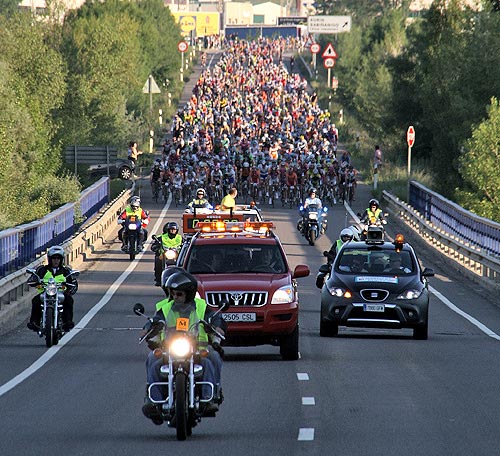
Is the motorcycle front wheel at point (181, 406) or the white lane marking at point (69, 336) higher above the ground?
the motorcycle front wheel at point (181, 406)

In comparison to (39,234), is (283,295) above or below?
above

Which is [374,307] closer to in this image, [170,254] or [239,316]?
[239,316]

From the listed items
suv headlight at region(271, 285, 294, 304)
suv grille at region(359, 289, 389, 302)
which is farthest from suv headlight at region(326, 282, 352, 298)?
Answer: suv headlight at region(271, 285, 294, 304)

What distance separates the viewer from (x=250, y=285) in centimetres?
2052

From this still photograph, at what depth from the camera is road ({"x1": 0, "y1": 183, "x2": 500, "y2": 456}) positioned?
13133mm

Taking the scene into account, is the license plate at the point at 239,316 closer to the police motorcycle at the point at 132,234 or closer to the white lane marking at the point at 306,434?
the white lane marking at the point at 306,434

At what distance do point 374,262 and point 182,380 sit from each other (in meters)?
12.6

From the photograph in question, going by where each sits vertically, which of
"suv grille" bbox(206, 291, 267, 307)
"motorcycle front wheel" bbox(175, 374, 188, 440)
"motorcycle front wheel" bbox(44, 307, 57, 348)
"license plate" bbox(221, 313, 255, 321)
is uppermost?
"motorcycle front wheel" bbox(175, 374, 188, 440)

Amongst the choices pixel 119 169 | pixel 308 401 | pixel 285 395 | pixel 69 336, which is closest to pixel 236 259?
pixel 69 336

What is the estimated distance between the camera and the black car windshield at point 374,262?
81.5ft

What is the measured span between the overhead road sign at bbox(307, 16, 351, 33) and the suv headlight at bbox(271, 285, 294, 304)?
154 metres

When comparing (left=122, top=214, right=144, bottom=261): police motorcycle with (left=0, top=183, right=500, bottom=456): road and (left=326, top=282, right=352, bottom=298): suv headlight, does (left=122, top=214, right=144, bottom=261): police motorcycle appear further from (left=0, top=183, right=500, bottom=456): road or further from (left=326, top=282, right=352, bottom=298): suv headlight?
(left=326, top=282, right=352, bottom=298): suv headlight

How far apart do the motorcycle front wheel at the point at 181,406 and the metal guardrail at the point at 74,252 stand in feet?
40.8

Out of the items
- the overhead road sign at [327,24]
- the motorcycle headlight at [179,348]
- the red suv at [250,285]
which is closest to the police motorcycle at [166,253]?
the red suv at [250,285]
